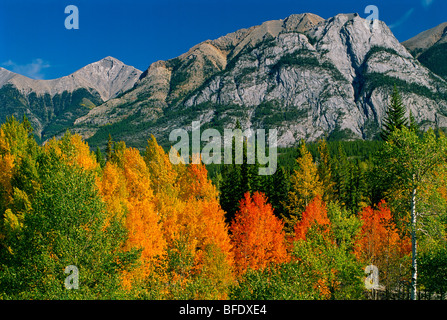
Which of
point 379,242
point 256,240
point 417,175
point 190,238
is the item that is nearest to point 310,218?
point 256,240

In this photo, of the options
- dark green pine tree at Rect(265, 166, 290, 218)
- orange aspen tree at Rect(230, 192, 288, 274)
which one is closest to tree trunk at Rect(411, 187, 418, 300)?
orange aspen tree at Rect(230, 192, 288, 274)

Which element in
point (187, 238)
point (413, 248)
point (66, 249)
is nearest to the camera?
point (66, 249)

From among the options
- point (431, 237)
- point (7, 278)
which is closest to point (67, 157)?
point (7, 278)

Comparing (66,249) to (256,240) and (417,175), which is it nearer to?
(256,240)

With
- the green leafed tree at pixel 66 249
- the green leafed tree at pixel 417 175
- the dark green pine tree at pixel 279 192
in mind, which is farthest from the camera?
the dark green pine tree at pixel 279 192

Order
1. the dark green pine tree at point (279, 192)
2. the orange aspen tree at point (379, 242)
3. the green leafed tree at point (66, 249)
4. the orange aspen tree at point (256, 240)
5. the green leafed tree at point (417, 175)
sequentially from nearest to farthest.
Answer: the green leafed tree at point (66, 249)
the green leafed tree at point (417, 175)
the orange aspen tree at point (256, 240)
the orange aspen tree at point (379, 242)
the dark green pine tree at point (279, 192)

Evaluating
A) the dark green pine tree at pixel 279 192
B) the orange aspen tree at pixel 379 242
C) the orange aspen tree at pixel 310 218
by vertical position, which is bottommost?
the orange aspen tree at pixel 379 242

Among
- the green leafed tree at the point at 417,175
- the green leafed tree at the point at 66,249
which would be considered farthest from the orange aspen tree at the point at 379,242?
the green leafed tree at the point at 66,249

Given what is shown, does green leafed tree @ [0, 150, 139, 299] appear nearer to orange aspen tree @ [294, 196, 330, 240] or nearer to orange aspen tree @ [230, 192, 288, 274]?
orange aspen tree @ [230, 192, 288, 274]

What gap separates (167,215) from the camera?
36.5 meters

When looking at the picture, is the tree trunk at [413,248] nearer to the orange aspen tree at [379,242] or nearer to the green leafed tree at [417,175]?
the green leafed tree at [417,175]
